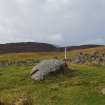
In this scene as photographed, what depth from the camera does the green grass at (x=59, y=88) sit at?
104 ft

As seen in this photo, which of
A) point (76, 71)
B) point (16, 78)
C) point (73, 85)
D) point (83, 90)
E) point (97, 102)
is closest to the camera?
point (97, 102)

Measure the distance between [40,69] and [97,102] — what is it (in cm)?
1274

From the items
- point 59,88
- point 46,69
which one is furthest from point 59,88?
point 46,69

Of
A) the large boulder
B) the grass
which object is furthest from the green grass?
the large boulder

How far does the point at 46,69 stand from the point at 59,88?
6.85 m

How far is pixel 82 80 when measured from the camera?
39.4 meters

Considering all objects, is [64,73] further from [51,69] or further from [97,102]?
[97,102]

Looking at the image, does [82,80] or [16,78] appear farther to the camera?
[16,78]

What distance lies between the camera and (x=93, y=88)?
115 feet

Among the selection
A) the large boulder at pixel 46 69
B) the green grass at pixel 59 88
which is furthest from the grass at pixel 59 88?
the large boulder at pixel 46 69

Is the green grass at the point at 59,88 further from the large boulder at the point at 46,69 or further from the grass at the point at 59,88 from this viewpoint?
the large boulder at the point at 46,69

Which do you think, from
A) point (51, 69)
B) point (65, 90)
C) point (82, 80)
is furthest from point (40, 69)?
point (65, 90)

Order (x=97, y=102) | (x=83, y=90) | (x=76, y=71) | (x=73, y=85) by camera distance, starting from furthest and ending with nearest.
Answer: (x=76, y=71)
(x=73, y=85)
(x=83, y=90)
(x=97, y=102)

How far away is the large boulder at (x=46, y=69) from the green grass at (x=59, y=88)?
0.77 metres
